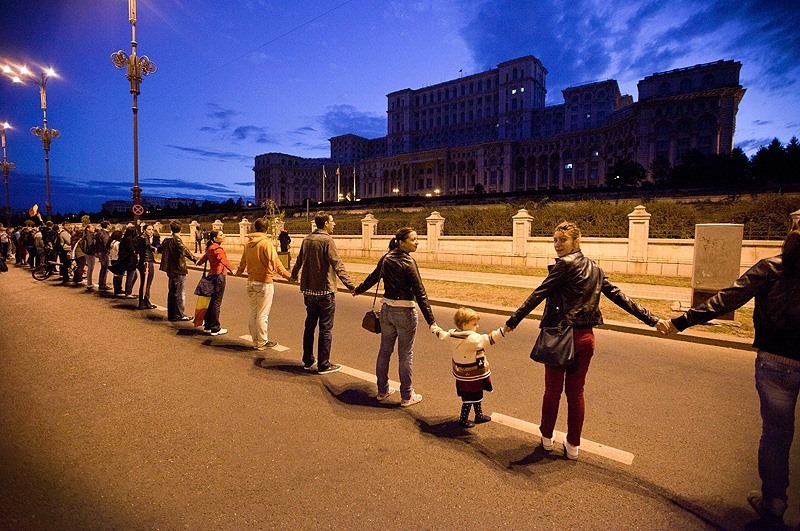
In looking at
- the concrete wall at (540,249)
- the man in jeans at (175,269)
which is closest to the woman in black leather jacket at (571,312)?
the man in jeans at (175,269)

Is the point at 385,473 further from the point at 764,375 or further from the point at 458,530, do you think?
the point at 764,375

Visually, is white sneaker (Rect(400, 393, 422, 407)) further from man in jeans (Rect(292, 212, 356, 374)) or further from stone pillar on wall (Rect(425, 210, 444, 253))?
stone pillar on wall (Rect(425, 210, 444, 253))

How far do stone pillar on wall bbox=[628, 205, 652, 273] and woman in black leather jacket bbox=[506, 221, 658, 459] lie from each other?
1323 cm

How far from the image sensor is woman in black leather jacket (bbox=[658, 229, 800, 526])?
2723 mm

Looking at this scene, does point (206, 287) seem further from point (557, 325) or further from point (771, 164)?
point (771, 164)

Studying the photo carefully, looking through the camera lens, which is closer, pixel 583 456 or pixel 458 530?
pixel 458 530

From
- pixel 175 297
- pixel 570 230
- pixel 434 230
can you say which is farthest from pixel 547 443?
pixel 434 230

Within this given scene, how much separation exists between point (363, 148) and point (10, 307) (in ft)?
482

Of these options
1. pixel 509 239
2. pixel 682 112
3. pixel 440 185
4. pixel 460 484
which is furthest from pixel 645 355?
pixel 440 185

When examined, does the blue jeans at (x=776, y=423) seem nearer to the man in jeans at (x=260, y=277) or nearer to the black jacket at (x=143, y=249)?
the man in jeans at (x=260, y=277)

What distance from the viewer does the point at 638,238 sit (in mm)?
15047

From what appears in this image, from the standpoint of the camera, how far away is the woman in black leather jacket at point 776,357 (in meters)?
2.72

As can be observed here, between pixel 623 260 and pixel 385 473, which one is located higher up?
pixel 623 260

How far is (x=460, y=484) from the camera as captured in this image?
3.17m
